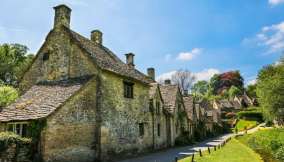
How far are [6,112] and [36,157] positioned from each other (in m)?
4.40

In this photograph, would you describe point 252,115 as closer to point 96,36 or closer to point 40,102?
point 96,36

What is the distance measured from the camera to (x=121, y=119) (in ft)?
73.9

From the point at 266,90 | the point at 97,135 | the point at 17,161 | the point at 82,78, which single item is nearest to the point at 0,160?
the point at 17,161

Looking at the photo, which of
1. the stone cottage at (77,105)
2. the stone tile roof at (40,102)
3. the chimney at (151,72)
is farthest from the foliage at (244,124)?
the stone tile roof at (40,102)

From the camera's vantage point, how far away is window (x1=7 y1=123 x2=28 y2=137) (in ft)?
55.1

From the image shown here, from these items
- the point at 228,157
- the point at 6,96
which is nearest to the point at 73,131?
the point at 228,157

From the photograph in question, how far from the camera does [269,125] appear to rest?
68188 mm

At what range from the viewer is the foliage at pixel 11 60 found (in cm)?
5384

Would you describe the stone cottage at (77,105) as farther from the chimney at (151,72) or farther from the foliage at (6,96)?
the chimney at (151,72)

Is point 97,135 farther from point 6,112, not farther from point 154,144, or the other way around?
point 154,144

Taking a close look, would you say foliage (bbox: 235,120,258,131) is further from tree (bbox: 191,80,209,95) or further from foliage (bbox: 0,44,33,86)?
tree (bbox: 191,80,209,95)

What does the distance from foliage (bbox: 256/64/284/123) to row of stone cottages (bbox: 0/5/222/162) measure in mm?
23408

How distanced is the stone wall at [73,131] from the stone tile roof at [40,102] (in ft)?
1.68

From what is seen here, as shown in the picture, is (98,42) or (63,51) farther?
(98,42)
